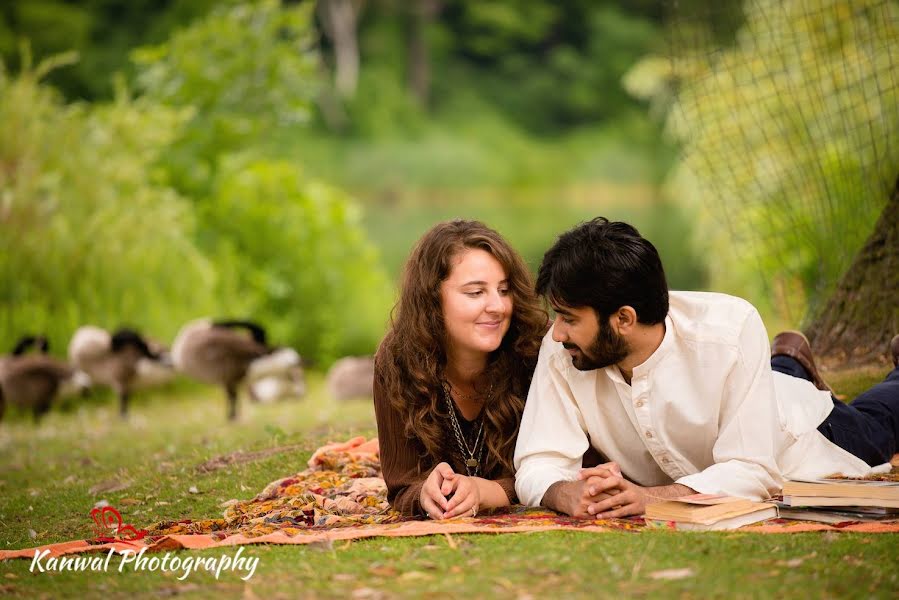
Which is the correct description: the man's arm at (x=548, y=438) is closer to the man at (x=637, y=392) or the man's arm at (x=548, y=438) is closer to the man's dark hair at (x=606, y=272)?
the man at (x=637, y=392)

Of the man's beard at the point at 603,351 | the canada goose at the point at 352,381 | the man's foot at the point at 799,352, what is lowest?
the canada goose at the point at 352,381

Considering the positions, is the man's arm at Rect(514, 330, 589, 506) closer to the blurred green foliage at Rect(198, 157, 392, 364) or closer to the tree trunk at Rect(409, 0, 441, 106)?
the blurred green foliage at Rect(198, 157, 392, 364)

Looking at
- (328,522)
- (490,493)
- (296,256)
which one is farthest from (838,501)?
(296,256)

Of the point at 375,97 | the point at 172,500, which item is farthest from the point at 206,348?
the point at 375,97

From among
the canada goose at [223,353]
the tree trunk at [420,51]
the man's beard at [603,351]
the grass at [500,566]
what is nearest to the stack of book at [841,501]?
the grass at [500,566]

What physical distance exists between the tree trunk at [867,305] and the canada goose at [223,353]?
4752 millimetres

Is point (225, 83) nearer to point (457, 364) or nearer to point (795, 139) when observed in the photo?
point (795, 139)

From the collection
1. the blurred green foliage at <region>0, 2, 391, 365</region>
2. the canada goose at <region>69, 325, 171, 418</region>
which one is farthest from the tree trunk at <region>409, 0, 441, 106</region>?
the canada goose at <region>69, 325, 171, 418</region>

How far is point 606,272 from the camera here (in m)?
4.35

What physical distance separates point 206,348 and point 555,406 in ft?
17.1

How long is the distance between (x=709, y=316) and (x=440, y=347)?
124cm

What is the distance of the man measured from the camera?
4.39m

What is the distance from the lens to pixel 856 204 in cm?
771

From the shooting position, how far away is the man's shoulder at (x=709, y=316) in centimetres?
449
